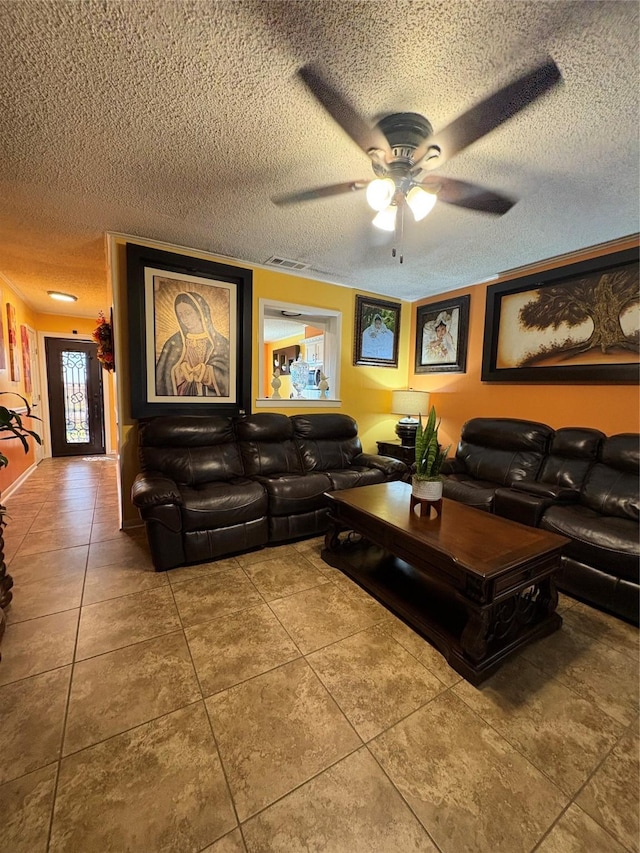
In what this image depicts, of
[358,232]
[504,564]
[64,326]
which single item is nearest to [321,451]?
[358,232]

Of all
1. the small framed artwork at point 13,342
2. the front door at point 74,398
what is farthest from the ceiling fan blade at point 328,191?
the front door at point 74,398

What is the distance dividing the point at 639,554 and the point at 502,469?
4.41ft

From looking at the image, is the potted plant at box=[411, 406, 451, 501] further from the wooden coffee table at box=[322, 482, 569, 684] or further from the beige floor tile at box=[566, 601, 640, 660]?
the beige floor tile at box=[566, 601, 640, 660]

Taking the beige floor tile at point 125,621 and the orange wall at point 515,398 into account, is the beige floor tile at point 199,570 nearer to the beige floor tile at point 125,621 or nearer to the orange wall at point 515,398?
the beige floor tile at point 125,621

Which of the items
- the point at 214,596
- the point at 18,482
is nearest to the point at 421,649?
the point at 214,596

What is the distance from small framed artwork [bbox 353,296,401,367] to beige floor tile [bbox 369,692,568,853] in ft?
12.0

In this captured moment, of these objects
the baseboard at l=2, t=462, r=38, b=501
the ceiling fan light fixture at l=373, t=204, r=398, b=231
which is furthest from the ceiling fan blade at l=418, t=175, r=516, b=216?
the baseboard at l=2, t=462, r=38, b=501

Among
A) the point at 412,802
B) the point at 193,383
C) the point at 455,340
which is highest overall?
the point at 455,340

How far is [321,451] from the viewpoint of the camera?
145 inches

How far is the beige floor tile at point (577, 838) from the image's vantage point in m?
1.00

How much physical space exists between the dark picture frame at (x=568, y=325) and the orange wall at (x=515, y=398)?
89 mm

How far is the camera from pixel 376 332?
14.8 ft

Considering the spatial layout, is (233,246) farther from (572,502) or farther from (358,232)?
(572,502)

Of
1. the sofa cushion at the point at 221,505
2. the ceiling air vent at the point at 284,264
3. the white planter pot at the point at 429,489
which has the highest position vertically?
the ceiling air vent at the point at 284,264
